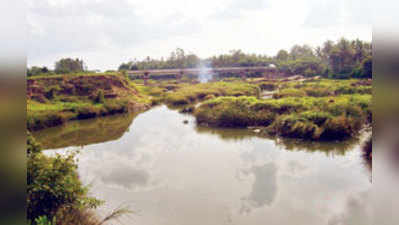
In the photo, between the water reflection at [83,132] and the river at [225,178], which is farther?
the water reflection at [83,132]

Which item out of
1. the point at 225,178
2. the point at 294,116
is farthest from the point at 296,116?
the point at 225,178

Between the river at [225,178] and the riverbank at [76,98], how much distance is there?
4.40m

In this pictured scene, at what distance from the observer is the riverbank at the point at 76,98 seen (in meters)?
20.5

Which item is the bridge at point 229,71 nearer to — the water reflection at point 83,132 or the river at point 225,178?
the water reflection at point 83,132

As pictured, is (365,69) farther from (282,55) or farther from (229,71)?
(282,55)

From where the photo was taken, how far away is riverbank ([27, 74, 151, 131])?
20484mm

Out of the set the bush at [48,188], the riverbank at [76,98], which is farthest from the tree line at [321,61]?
the riverbank at [76,98]

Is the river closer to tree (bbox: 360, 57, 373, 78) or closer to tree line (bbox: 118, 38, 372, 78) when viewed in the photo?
tree line (bbox: 118, 38, 372, 78)

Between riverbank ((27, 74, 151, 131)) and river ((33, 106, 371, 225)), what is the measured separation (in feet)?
14.4

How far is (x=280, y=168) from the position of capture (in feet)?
35.0

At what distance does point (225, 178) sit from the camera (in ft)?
32.8

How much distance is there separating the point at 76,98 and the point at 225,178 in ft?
69.6

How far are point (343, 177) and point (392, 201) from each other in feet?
29.8

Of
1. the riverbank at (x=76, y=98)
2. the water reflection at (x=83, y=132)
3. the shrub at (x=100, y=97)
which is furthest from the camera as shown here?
the shrub at (x=100, y=97)
